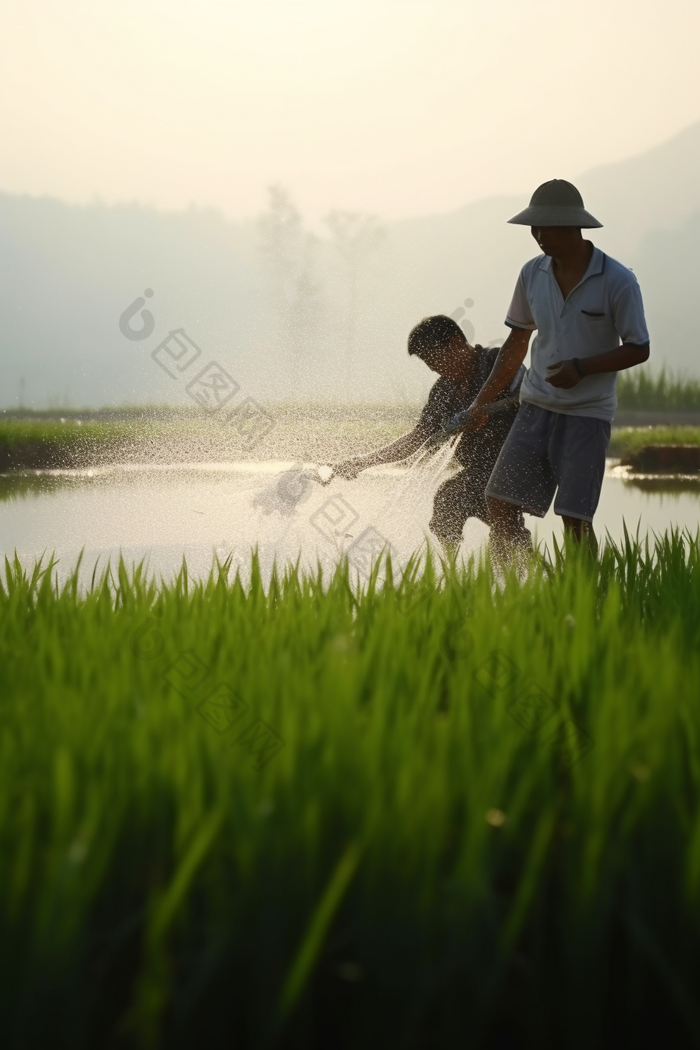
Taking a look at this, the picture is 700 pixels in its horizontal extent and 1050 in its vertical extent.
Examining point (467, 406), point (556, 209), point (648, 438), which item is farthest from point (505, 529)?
point (648, 438)

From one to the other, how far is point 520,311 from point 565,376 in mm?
547

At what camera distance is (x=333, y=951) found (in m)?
1.47

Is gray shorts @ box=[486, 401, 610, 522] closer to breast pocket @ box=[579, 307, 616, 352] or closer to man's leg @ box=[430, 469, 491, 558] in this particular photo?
breast pocket @ box=[579, 307, 616, 352]

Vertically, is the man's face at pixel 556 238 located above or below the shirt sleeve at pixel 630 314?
above

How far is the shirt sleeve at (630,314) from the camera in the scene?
13.4 feet

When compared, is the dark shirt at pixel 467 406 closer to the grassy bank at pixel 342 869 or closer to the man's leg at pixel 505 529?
the man's leg at pixel 505 529

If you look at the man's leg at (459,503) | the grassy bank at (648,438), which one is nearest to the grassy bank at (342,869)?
the man's leg at (459,503)

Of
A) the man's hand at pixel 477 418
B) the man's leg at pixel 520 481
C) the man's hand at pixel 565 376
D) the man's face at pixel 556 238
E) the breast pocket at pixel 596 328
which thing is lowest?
the man's leg at pixel 520 481

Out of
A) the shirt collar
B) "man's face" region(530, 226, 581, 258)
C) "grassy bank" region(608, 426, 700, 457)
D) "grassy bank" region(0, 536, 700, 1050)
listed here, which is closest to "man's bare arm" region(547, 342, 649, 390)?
the shirt collar

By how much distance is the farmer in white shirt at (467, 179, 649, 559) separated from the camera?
161 inches

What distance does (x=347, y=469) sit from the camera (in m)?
4.41

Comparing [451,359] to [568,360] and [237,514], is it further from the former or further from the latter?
[237,514]

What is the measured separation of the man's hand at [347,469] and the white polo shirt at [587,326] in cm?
67

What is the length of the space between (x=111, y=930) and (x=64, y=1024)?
182 mm
